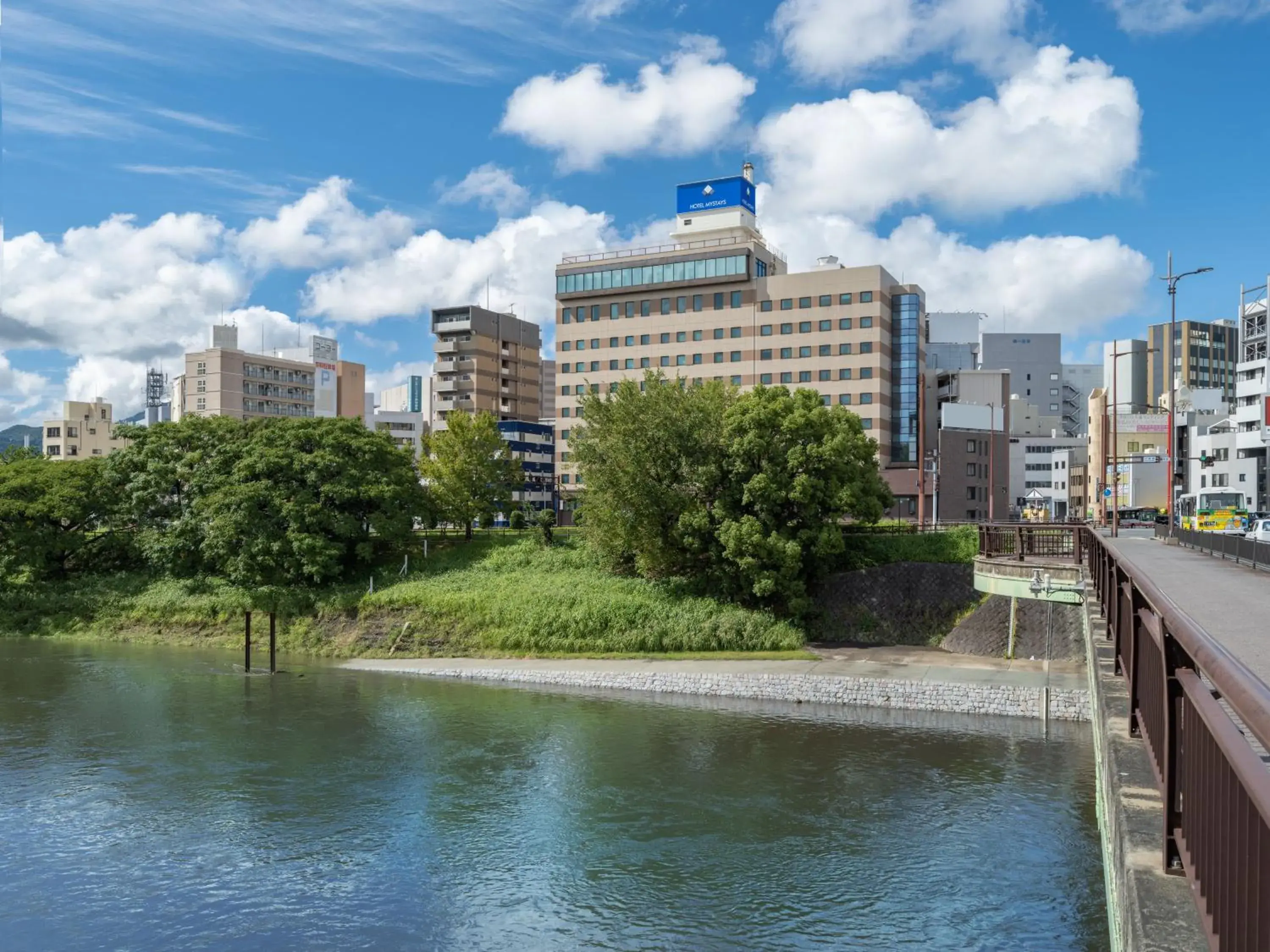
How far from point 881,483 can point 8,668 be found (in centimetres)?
4611

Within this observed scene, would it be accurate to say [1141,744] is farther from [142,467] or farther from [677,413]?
[142,467]

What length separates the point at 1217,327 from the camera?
168000mm

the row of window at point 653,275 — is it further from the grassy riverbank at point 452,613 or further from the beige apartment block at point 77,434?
the beige apartment block at point 77,434

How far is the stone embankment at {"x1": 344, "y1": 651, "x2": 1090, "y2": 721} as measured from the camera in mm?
36500

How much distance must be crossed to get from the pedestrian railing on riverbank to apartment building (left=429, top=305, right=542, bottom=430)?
87586 millimetres

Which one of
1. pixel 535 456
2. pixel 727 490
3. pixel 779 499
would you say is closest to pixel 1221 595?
pixel 779 499

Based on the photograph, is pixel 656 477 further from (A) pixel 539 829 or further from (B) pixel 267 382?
(B) pixel 267 382

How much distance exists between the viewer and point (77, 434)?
139000 millimetres

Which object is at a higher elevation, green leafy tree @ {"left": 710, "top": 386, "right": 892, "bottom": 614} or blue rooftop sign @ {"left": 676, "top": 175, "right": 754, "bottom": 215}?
blue rooftop sign @ {"left": 676, "top": 175, "right": 754, "bottom": 215}

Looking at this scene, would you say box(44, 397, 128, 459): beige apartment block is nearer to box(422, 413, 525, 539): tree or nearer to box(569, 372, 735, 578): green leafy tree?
box(422, 413, 525, 539): tree

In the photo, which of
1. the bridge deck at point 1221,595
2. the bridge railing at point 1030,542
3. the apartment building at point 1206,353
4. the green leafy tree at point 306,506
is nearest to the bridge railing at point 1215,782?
the bridge deck at point 1221,595

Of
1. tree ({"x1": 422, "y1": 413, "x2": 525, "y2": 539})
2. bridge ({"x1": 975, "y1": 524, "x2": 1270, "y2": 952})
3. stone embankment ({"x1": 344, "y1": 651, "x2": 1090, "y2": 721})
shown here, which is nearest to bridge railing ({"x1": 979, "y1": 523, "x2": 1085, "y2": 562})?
stone embankment ({"x1": 344, "y1": 651, "x2": 1090, "y2": 721})

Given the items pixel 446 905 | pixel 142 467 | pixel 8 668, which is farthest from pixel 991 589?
pixel 142 467

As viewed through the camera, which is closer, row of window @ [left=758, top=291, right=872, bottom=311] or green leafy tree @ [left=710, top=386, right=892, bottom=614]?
green leafy tree @ [left=710, top=386, right=892, bottom=614]
